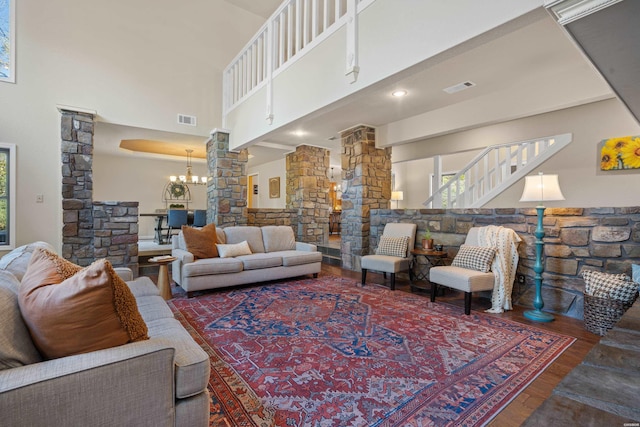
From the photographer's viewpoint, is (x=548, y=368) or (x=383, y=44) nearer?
(x=548, y=368)

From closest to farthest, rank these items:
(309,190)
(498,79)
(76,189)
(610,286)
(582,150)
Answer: (610,286) → (498,79) → (582,150) → (76,189) → (309,190)

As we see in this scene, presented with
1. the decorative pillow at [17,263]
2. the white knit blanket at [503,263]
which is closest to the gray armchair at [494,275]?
the white knit blanket at [503,263]

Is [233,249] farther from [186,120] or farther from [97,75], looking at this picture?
[97,75]

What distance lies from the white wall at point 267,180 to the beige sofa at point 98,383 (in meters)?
6.71

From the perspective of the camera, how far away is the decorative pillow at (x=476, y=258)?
3248 millimetres

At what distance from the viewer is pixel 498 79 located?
3434 mm

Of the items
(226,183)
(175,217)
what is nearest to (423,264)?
(226,183)

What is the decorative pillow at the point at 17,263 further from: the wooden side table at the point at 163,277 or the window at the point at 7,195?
the window at the point at 7,195

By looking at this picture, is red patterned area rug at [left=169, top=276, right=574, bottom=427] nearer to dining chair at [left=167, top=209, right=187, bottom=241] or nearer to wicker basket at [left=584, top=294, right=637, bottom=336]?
wicker basket at [left=584, top=294, right=637, bottom=336]

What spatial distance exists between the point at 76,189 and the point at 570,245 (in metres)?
6.52

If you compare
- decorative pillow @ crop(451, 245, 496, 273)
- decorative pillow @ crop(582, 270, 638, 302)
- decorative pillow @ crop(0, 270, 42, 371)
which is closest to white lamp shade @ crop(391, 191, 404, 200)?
decorative pillow @ crop(451, 245, 496, 273)

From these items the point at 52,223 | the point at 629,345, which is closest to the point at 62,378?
the point at 629,345

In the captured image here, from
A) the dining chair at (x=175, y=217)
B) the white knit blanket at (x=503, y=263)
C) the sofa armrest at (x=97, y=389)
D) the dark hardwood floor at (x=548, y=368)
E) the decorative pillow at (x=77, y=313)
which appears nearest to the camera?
the sofa armrest at (x=97, y=389)

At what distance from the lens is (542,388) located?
1798 mm
